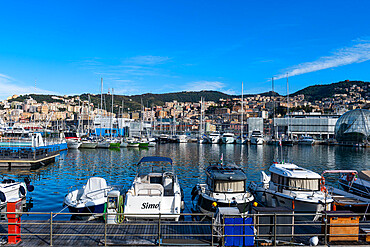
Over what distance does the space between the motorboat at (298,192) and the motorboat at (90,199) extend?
35.8 feet

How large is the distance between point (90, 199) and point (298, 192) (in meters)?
12.7

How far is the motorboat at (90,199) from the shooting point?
16.4m

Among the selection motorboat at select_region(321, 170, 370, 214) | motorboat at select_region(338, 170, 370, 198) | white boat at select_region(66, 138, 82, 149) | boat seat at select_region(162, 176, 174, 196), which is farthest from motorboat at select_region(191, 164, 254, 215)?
white boat at select_region(66, 138, 82, 149)

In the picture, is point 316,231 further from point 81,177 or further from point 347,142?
point 347,142

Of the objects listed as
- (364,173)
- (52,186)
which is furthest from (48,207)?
(364,173)

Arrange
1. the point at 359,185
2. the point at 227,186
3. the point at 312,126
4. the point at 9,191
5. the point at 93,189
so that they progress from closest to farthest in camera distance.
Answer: the point at 227,186
the point at 93,189
the point at 9,191
the point at 359,185
the point at 312,126

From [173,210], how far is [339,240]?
7612mm

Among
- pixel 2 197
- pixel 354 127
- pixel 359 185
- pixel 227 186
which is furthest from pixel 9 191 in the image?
pixel 354 127

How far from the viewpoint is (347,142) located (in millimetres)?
100188

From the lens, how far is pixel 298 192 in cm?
1772

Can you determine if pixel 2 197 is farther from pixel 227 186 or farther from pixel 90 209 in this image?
pixel 227 186

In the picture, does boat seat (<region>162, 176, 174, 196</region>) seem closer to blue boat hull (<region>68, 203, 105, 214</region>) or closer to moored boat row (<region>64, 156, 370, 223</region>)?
moored boat row (<region>64, 156, 370, 223</region>)

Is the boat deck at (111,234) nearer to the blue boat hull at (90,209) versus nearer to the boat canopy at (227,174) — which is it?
the blue boat hull at (90,209)

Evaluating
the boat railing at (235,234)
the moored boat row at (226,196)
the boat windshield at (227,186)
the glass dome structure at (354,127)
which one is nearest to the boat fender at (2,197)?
the moored boat row at (226,196)
